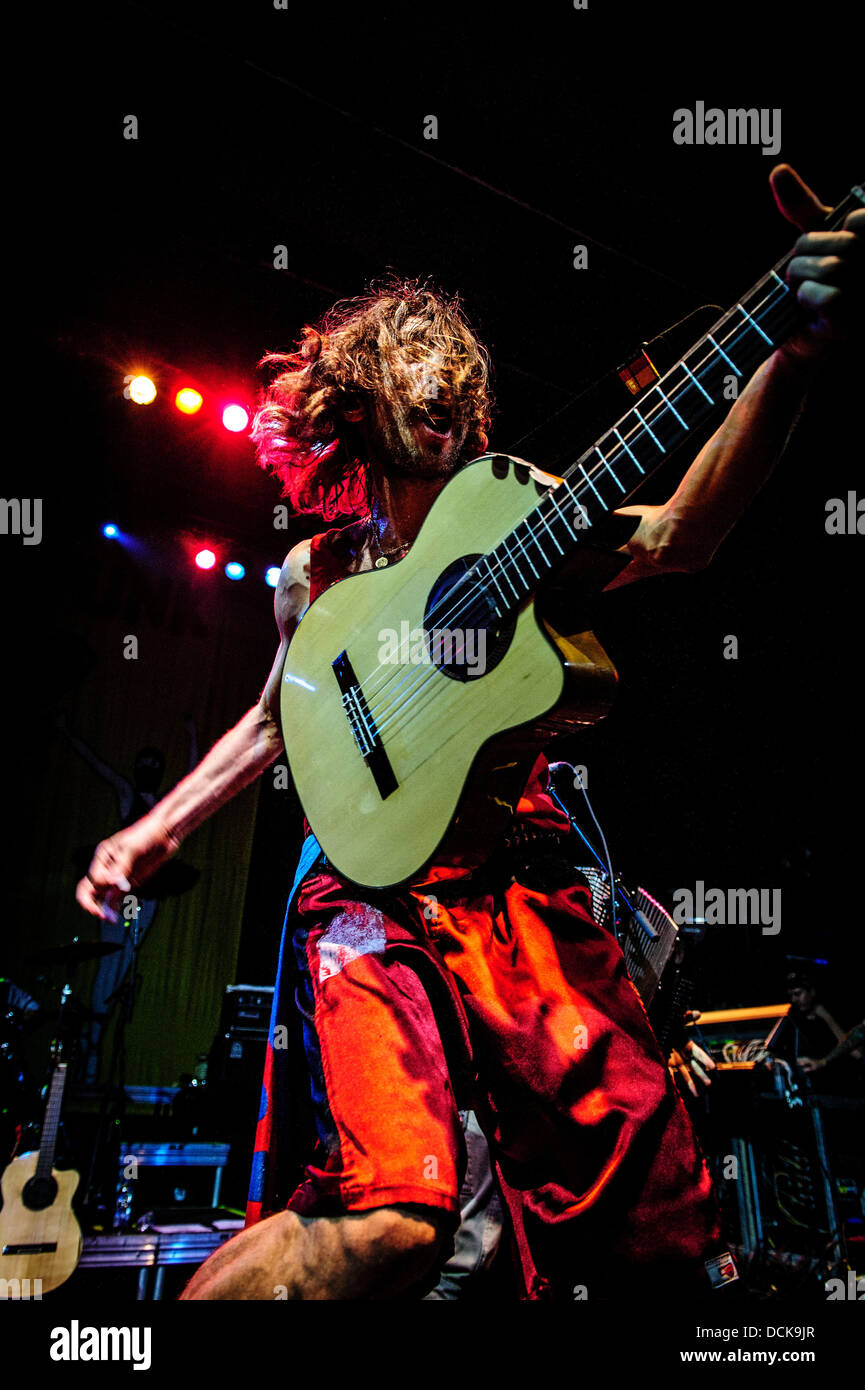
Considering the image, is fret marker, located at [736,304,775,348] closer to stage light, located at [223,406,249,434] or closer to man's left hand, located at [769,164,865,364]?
man's left hand, located at [769,164,865,364]

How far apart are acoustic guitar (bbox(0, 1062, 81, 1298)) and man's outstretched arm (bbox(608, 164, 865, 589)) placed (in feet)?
17.0

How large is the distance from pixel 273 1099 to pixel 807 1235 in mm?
5462

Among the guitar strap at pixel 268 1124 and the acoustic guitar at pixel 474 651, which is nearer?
the acoustic guitar at pixel 474 651

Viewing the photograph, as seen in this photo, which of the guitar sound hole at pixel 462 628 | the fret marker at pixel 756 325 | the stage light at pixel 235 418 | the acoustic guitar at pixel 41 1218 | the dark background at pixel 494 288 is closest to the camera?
the fret marker at pixel 756 325

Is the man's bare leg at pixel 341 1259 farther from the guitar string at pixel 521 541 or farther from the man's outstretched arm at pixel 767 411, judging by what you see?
the man's outstretched arm at pixel 767 411

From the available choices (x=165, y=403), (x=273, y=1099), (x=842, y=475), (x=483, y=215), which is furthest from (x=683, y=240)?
(x=273, y=1099)

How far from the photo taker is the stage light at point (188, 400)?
23.4ft

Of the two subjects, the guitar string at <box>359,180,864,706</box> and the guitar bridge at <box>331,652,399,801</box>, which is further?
the guitar bridge at <box>331,652,399,801</box>

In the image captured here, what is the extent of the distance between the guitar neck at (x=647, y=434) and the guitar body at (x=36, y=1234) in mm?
5259

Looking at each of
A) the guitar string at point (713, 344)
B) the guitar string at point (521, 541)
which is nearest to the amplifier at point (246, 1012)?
the guitar string at point (521, 541)

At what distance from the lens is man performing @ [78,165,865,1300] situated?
1497mm

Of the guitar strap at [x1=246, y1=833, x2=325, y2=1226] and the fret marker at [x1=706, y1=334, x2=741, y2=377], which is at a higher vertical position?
the fret marker at [x1=706, y1=334, x2=741, y2=377]

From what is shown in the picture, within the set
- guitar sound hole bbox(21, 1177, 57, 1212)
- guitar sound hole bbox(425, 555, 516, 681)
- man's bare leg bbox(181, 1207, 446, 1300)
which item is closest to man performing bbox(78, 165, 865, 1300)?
man's bare leg bbox(181, 1207, 446, 1300)
